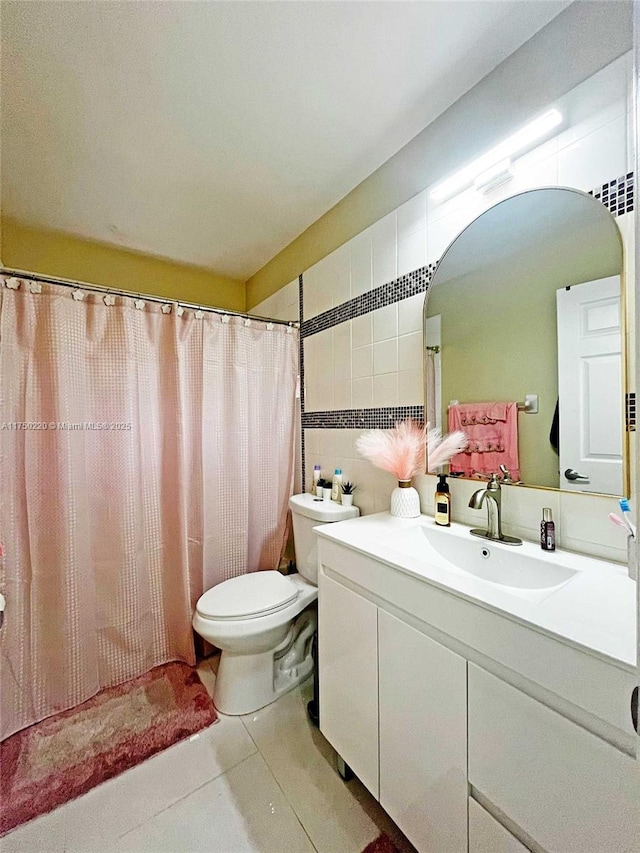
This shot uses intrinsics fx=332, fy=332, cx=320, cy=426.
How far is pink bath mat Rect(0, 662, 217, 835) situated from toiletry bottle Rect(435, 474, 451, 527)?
4.01 ft

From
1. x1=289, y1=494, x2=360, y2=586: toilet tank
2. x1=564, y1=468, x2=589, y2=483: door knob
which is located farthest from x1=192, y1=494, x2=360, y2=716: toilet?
x1=564, y1=468, x2=589, y2=483: door knob

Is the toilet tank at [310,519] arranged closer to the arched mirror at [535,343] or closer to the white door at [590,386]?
the arched mirror at [535,343]

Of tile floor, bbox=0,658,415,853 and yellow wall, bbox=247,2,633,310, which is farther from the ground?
yellow wall, bbox=247,2,633,310

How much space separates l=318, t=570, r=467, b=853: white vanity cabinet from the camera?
29.0 inches

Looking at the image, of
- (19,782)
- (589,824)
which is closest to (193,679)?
(19,782)

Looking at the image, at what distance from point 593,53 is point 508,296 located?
605mm

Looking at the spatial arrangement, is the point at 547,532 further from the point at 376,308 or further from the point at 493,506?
the point at 376,308

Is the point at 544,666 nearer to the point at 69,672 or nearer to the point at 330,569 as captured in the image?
the point at 330,569

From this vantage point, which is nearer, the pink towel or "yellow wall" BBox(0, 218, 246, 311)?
the pink towel

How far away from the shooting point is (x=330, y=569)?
3.60 feet

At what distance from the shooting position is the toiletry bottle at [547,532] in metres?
0.91

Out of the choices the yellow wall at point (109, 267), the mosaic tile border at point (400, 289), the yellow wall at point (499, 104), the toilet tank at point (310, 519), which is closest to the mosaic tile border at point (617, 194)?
the mosaic tile border at point (400, 289)

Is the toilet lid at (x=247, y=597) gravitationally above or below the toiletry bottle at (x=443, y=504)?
below

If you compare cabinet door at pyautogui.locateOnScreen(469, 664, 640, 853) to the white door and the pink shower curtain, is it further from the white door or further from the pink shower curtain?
the pink shower curtain
